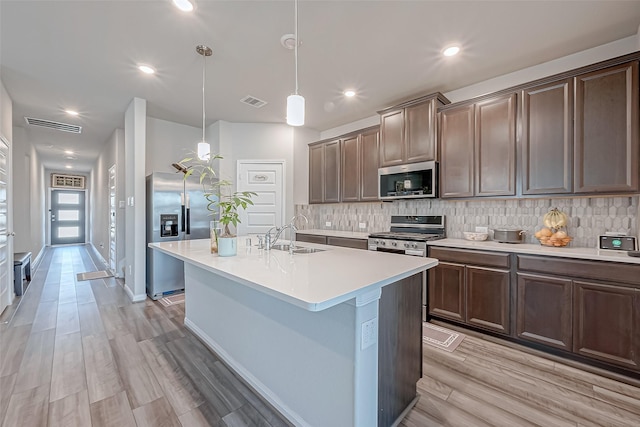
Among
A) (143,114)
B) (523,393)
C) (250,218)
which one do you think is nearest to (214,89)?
(143,114)

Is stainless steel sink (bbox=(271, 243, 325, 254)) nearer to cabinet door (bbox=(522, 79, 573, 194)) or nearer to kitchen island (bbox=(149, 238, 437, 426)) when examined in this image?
kitchen island (bbox=(149, 238, 437, 426))

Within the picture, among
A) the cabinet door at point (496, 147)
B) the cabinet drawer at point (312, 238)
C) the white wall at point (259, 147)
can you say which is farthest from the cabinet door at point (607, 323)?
the white wall at point (259, 147)

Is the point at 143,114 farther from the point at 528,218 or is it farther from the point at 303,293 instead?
the point at 528,218

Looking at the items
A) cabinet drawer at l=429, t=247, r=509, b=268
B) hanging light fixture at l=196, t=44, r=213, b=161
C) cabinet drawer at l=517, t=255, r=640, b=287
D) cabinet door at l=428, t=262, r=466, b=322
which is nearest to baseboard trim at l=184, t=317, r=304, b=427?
hanging light fixture at l=196, t=44, r=213, b=161

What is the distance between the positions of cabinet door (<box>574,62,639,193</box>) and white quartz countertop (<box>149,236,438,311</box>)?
70.5 inches

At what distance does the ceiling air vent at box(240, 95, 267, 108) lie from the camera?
146 inches

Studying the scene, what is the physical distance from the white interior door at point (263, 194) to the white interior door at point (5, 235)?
2840 millimetres

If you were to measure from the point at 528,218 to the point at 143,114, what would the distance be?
196 inches

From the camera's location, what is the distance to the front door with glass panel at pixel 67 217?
9.88 m

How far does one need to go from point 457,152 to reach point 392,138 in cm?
86

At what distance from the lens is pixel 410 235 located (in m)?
3.33

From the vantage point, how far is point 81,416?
165 cm

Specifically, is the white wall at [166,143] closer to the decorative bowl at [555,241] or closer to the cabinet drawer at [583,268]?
the cabinet drawer at [583,268]

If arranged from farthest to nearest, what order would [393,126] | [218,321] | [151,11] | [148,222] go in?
[148,222] < [393,126] < [218,321] < [151,11]
